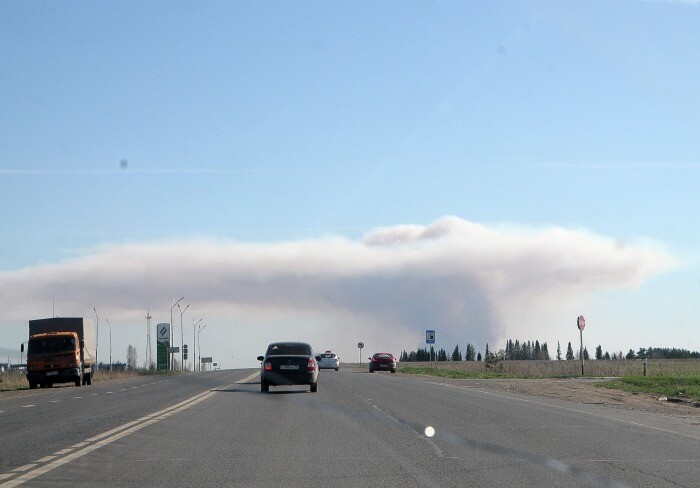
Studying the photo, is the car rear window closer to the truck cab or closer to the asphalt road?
the asphalt road

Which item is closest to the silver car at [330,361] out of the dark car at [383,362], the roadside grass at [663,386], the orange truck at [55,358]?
the dark car at [383,362]

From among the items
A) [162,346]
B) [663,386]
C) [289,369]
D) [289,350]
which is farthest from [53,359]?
[162,346]

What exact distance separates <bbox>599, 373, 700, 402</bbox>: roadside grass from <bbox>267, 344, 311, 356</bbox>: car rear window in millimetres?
11861

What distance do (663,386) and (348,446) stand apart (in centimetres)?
2536

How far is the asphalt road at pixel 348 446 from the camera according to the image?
11.5 m

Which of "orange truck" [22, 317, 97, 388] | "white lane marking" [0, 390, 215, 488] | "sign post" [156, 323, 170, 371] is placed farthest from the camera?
"sign post" [156, 323, 170, 371]

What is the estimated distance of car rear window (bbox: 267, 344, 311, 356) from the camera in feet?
112

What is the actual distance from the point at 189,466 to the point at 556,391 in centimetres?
2359

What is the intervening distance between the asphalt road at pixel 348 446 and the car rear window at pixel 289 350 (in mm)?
8723

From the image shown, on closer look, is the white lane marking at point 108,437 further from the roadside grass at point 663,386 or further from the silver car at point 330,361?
the silver car at point 330,361

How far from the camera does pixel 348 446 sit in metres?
15.0

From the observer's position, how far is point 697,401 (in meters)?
28.7

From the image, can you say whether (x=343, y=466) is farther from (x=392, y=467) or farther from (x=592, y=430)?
(x=592, y=430)

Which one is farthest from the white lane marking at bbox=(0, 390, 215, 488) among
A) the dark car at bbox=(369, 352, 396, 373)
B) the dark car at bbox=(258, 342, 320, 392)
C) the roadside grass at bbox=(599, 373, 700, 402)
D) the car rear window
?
the dark car at bbox=(369, 352, 396, 373)
